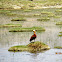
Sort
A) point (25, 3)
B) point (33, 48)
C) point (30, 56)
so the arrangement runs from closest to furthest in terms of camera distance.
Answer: point (30, 56) < point (33, 48) < point (25, 3)

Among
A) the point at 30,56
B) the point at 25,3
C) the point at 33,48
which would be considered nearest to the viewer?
the point at 30,56

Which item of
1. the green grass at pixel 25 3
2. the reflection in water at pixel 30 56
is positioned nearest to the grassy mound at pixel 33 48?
the reflection in water at pixel 30 56

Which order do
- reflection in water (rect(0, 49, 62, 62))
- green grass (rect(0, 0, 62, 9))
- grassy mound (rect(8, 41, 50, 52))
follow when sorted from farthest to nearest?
green grass (rect(0, 0, 62, 9)) → grassy mound (rect(8, 41, 50, 52)) → reflection in water (rect(0, 49, 62, 62))

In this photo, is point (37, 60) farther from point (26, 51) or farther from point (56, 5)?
point (56, 5)

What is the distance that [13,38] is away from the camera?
33.8 meters

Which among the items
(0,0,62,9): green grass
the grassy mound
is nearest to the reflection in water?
the grassy mound

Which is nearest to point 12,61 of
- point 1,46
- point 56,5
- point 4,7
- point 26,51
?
point 26,51

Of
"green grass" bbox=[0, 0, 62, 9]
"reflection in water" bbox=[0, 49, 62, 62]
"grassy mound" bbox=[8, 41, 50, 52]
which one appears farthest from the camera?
"green grass" bbox=[0, 0, 62, 9]

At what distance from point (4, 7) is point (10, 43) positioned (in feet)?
212

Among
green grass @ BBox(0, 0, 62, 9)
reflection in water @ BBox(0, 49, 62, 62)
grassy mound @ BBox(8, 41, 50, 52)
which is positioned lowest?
reflection in water @ BBox(0, 49, 62, 62)

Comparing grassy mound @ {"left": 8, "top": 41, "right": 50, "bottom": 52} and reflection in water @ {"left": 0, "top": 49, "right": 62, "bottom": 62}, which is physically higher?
grassy mound @ {"left": 8, "top": 41, "right": 50, "bottom": 52}

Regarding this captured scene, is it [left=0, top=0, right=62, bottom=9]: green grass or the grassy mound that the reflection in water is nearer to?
the grassy mound

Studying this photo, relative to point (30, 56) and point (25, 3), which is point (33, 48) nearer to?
point (30, 56)

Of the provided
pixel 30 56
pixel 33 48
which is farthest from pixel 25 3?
pixel 30 56
